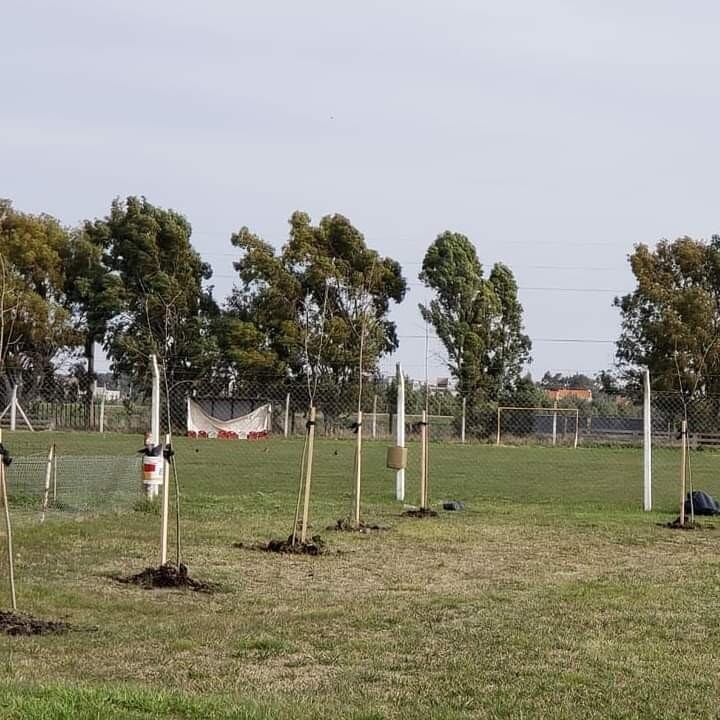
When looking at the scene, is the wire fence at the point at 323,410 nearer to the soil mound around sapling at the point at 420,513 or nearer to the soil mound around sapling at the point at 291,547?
the soil mound around sapling at the point at 420,513

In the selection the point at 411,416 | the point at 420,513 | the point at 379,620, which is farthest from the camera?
the point at 411,416

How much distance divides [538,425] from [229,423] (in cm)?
1088

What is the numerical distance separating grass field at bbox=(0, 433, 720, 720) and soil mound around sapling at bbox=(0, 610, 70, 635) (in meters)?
0.15

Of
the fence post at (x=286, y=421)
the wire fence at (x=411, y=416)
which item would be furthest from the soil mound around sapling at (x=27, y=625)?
the fence post at (x=286, y=421)

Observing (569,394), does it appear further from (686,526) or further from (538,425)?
(686,526)

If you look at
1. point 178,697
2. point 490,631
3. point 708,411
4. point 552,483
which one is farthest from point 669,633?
point 708,411

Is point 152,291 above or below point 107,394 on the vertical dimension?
above

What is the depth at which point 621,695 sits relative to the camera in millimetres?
5570

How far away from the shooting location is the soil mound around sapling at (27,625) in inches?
276

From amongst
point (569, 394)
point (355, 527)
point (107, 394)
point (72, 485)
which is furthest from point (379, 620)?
point (569, 394)

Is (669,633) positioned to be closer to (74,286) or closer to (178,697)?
(178,697)

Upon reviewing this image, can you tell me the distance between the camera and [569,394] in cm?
4628

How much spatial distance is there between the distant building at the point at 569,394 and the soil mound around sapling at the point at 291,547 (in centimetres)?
3384

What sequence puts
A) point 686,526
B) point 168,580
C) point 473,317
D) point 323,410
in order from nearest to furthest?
1. point 168,580
2. point 686,526
3. point 323,410
4. point 473,317
